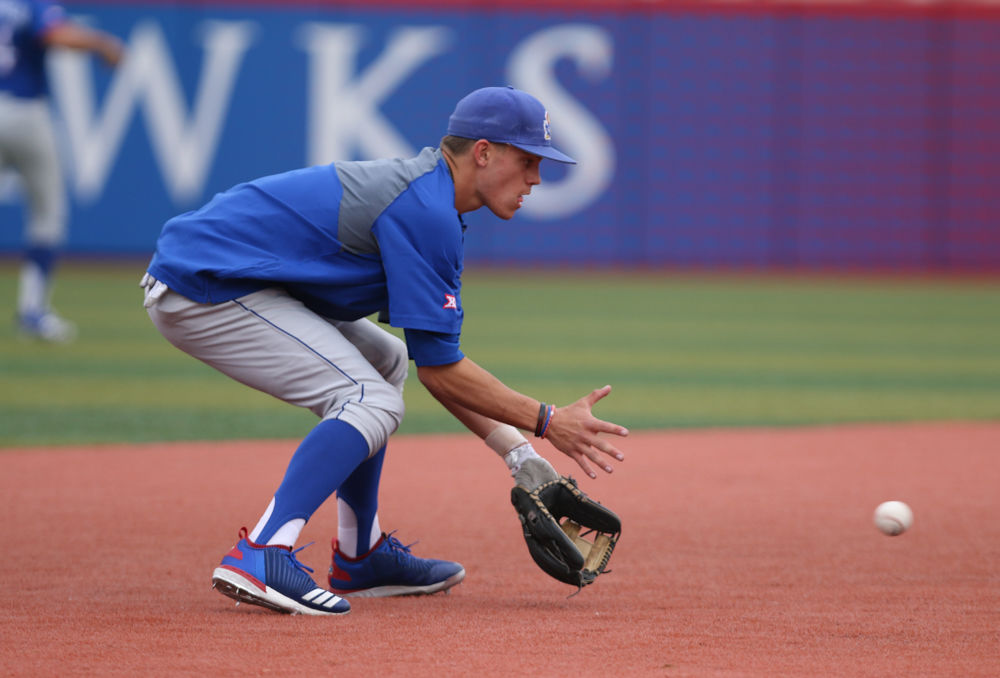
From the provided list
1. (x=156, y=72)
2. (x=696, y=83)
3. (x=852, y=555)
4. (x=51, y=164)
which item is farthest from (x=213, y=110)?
(x=852, y=555)

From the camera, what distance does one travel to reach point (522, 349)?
10422 millimetres

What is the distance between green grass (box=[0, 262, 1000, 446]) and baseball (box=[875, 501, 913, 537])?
3.03 m

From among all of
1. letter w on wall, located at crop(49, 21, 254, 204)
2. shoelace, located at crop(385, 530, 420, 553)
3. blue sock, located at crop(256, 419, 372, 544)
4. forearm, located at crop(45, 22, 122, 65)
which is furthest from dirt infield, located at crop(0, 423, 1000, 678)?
letter w on wall, located at crop(49, 21, 254, 204)

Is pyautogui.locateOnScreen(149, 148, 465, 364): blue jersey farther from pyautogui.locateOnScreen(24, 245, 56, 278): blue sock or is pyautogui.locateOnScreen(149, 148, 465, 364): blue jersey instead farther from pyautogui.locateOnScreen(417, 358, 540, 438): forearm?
pyautogui.locateOnScreen(24, 245, 56, 278): blue sock

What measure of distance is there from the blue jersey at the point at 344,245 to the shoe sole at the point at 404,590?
0.73m

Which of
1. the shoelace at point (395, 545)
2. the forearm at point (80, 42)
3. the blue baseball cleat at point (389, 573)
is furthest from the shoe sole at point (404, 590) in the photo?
the forearm at point (80, 42)

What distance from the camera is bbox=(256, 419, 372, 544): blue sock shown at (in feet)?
11.1

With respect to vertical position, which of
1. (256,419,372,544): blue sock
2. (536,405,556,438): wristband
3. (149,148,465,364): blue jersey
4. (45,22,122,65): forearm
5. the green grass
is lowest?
the green grass

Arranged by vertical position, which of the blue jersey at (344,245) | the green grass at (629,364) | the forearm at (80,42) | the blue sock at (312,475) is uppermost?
the forearm at (80,42)

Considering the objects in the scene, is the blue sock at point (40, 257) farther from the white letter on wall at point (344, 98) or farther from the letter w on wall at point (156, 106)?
the white letter on wall at point (344, 98)

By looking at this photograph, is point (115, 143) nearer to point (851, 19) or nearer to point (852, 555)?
point (851, 19)

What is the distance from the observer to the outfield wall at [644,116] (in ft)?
60.0

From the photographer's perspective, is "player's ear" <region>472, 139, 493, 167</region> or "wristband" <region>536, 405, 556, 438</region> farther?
"player's ear" <region>472, 139, 493, 167</region>

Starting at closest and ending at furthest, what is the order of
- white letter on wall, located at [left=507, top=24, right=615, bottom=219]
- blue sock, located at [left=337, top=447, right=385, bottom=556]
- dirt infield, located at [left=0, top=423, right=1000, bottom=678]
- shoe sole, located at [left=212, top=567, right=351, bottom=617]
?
1. dirt infield, located at [left=0, top=423, right=1000, bottom=678]
2. shoe sole, located at [left=212, top=567, right=351, bottom=617]
3. blue sock, located at [left=337, top=447, right=385, bottom=556]
4. white letter on wall, located at [left=507, top=24, right=615, bottom=219]
